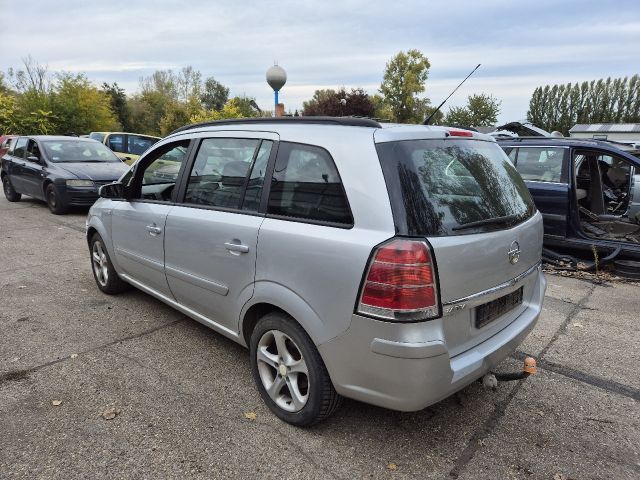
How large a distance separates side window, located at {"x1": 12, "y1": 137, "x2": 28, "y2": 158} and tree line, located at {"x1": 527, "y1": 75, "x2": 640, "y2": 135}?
56.5 metres

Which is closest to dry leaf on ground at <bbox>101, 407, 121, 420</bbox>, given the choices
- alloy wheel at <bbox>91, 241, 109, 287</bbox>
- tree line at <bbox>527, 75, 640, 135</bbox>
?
alloy wheel at <bbox>91, 241, 109, 287</bbox>

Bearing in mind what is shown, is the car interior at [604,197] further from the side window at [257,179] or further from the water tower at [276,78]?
the water tower at [276,78]

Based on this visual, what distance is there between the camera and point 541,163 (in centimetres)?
627

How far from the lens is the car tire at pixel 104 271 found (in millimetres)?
4672

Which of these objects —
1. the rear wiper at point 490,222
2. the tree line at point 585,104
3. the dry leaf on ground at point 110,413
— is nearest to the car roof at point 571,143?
the rear wiper at point 490,222

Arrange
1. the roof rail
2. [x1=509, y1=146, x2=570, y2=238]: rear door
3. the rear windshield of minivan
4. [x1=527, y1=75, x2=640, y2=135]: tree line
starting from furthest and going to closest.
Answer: [x1=527, y1=75, x2=640, y2=135]: tree line < [x1=509, y1=146, x2=570, y2=238]: rear door < the roof rail < the rear windshield of minivan

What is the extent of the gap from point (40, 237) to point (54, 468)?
635 cm

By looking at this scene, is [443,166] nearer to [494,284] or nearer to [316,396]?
[494,284]

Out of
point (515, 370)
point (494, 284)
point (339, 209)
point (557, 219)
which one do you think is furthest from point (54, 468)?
point (557, 219)

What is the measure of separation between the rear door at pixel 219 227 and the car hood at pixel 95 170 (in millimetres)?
6937

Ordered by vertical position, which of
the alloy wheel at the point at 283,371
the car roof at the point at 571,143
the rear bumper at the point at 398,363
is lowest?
the alloy wheel at the point at 283,371

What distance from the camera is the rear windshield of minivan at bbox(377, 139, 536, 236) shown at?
2225mm

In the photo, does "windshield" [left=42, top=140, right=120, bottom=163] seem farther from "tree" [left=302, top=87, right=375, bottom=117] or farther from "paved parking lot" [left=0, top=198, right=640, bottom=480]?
"tree" [left=302, top=87, right=375, bottom=117]

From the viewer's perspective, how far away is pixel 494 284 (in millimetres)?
2477
